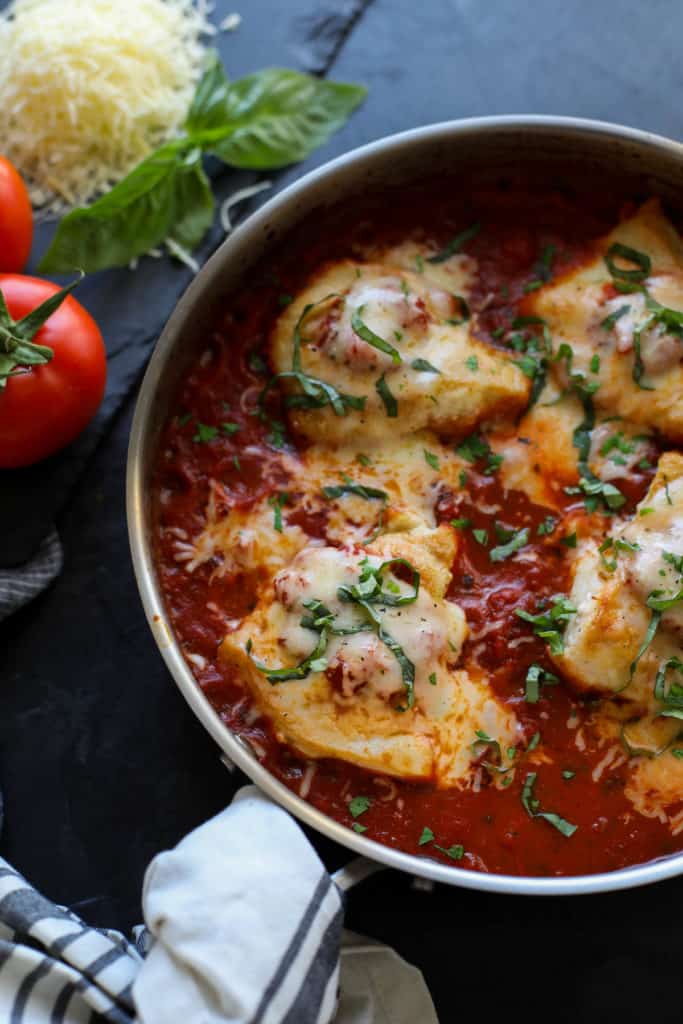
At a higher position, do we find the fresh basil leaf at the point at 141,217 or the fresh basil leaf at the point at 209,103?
the fresh basil leaf at the point at 209,103

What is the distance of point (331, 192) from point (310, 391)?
2.21 feet

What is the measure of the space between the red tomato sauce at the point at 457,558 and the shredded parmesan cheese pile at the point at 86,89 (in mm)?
734

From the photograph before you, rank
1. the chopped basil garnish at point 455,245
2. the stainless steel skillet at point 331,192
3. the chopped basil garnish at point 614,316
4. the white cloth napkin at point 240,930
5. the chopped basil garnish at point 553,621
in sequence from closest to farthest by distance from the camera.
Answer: the white cloth napkin at point 240,930
the stainless steel skillet at point 331,192
the chopped basil garnish at point 553,621
the chopped basil garnish at point 614,316
the chopped basil garnish at point 455,245

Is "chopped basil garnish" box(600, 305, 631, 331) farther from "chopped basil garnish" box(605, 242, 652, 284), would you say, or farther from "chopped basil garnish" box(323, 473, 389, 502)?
"chopped basil garnish" box(323, 473, 389, 502)

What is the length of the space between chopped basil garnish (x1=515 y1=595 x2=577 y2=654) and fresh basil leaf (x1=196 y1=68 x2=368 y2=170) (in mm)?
1756

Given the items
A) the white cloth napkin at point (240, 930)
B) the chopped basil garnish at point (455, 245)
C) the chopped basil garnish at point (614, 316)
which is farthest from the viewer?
the chopped basil garnish at point (455, 245)

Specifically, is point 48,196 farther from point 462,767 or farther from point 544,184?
point 462,767

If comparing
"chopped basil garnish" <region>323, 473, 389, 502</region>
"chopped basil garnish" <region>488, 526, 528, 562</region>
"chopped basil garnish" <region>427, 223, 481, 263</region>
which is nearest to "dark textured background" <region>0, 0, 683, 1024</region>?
"chopped basil garnish" <region>427, 223, 481, 263</region>

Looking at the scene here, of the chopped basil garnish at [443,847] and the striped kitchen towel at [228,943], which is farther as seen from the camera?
the chopped basil garnish at [443,847]

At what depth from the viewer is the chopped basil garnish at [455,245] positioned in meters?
3.67

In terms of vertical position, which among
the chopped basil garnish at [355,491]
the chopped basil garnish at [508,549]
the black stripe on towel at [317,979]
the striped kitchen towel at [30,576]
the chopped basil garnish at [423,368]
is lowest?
the striped kitchen towel at [30,576]

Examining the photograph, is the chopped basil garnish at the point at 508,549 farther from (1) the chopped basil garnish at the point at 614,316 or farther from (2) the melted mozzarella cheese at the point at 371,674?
(1) the chopped basil garnish at the point at 614,316

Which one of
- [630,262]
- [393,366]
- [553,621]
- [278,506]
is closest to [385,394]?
[393,366]

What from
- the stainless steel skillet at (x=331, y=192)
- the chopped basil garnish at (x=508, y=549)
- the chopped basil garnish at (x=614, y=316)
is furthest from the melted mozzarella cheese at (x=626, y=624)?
the chopped basil garnish at (x=614, y=316)
